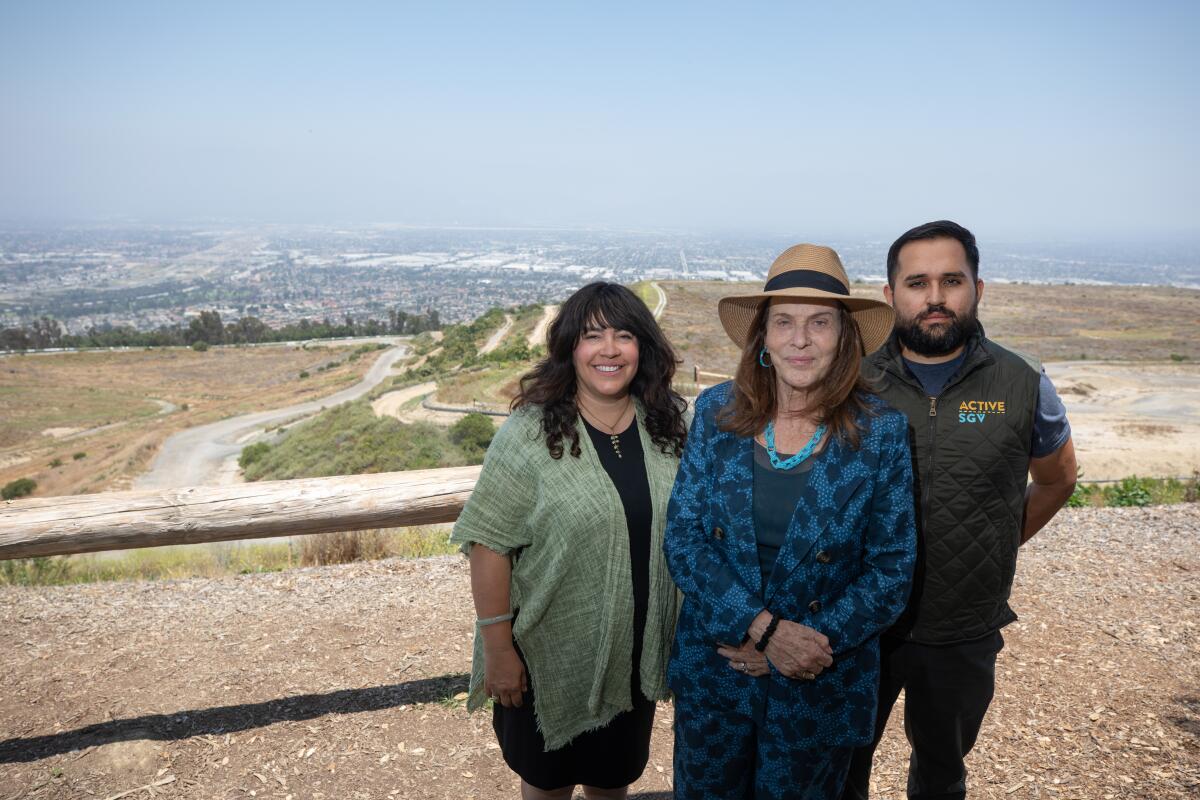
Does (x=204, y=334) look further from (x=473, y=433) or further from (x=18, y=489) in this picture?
(x=473, y=433)

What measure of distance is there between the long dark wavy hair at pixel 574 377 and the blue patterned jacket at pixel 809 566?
0.30m

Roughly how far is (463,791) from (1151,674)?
3.54 m

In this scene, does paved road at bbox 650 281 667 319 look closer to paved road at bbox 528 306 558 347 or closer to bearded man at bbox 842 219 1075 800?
paved road at bbox 528 306 558 347

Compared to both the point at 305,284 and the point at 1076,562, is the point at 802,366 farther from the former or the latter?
the point at 305,284

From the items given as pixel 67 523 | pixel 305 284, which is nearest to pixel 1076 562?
pixel 67 523

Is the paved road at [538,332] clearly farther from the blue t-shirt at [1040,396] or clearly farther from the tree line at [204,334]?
the tree line at [204,334]

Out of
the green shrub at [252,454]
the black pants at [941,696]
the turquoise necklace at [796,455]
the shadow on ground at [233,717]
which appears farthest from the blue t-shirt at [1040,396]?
the green shrub at [252,454]

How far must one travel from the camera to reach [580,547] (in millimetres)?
2107

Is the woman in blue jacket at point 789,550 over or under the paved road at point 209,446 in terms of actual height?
over

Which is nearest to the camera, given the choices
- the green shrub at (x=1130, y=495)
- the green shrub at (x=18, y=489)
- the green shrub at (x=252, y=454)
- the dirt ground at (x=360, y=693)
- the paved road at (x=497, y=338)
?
the dirt ground at (x=360, y=693)

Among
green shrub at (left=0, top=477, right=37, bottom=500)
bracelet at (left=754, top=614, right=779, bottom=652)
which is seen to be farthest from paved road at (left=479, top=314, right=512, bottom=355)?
bracelet at (left=754, top=614, right=779, bottom=652)

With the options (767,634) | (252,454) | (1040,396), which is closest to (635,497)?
(767,634)

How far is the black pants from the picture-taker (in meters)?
2.19

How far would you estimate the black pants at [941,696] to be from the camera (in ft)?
7.18
